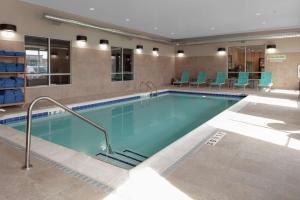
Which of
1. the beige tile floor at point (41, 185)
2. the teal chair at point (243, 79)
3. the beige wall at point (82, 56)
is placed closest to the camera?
the beige tile floor at point (41, 185)

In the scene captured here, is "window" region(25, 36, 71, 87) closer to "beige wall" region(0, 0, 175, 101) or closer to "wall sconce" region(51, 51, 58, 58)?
"wall sconce" region(51, 51, 58, 58)

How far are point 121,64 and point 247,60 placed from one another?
270 inches

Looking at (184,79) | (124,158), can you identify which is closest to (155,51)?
(184,79)

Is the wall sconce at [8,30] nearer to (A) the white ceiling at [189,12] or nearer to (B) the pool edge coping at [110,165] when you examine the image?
(A) the white ceiling at [189,12]

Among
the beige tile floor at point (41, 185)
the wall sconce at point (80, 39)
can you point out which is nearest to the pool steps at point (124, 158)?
the beige tile floor at point (41, 185)

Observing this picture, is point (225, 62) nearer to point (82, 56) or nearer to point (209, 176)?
point (82, 56)

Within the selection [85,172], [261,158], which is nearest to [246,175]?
[261,158]

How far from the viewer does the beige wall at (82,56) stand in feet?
21.7

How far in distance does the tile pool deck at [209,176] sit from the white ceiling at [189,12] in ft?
14.0

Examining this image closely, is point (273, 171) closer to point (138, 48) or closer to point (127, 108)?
point (127, 108)

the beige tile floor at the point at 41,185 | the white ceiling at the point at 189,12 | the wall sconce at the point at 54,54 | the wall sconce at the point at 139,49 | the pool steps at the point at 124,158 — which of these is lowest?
the pool steps at the point at 124,158

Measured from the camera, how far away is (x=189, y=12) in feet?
23.6

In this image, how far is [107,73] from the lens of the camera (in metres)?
9.87

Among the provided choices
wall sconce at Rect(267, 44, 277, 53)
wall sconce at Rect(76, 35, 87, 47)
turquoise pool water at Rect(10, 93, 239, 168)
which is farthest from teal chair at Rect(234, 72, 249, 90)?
wall sconce at Rect(76, 35, 87, 47)
